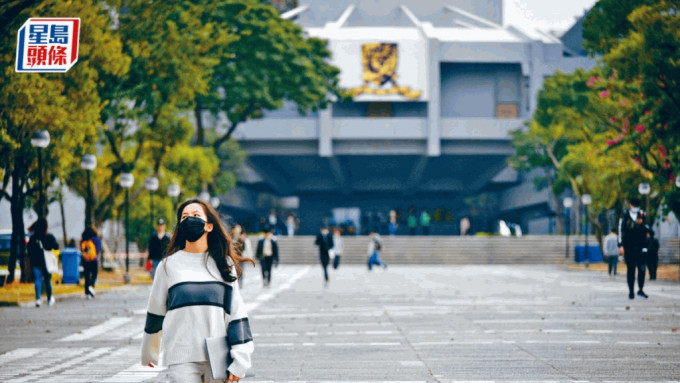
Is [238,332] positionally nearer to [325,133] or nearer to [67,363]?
[67,363]

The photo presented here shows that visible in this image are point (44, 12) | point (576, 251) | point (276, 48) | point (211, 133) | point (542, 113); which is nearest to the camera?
point (44, 12)

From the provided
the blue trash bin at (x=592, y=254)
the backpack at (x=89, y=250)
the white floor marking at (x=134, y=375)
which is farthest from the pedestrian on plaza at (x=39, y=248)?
the blue trash bin at (x=592, y=254)

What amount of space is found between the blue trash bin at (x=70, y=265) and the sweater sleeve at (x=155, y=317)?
22.1 meters

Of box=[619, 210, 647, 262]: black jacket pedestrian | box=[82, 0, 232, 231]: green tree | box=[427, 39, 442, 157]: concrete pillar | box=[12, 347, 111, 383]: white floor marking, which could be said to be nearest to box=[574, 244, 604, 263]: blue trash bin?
box=[82, 0, 232, 231]: green tree

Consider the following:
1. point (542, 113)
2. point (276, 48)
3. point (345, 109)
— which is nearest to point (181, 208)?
point (276, 48)

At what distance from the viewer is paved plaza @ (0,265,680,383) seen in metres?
9.66

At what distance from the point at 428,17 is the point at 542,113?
40.3 metres

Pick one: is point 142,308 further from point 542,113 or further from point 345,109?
point 345,109

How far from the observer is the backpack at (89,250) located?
2308 centimetres

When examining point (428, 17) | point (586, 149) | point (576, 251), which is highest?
point (428, 17)

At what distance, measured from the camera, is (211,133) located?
190 ft

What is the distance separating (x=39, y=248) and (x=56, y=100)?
5.11 meters

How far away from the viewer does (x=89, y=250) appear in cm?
2311

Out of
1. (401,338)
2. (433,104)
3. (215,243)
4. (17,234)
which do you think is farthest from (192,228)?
(433,104)
